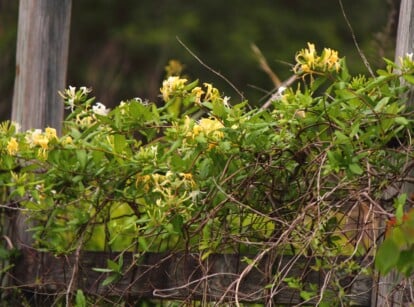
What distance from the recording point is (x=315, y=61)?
10.4 ft

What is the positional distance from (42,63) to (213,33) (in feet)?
46.9

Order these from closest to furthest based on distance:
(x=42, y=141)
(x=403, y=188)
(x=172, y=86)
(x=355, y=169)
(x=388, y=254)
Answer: (x=388, y=254) → (x=355, y=169) → (x=403, y=188) → (x=172, y=86) → (x=42, y=141)

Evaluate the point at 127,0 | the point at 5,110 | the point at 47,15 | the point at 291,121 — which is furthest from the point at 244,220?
the point at 127,0

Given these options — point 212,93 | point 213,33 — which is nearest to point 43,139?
point 212,93

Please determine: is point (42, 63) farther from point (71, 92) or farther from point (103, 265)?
point (103, 265)

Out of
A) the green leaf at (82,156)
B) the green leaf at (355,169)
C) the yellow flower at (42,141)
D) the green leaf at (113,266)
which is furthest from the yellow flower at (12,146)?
the green leaf at (355,169)

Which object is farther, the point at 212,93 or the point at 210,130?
the point at 212,93

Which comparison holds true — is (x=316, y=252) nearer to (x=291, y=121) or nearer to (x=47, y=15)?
(x=291, y=121)

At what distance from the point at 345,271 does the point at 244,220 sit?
45 cm

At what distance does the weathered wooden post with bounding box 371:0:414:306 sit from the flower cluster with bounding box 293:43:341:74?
Answer: 0.29 metres

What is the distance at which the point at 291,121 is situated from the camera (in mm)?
3430

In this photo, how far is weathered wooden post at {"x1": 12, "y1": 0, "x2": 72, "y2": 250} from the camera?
14.8 feet

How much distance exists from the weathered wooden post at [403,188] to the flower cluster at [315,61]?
11.5 inches

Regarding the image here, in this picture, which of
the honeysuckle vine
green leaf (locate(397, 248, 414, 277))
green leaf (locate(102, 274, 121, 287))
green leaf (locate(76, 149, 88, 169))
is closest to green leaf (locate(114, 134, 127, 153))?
the honeysuckle vine
